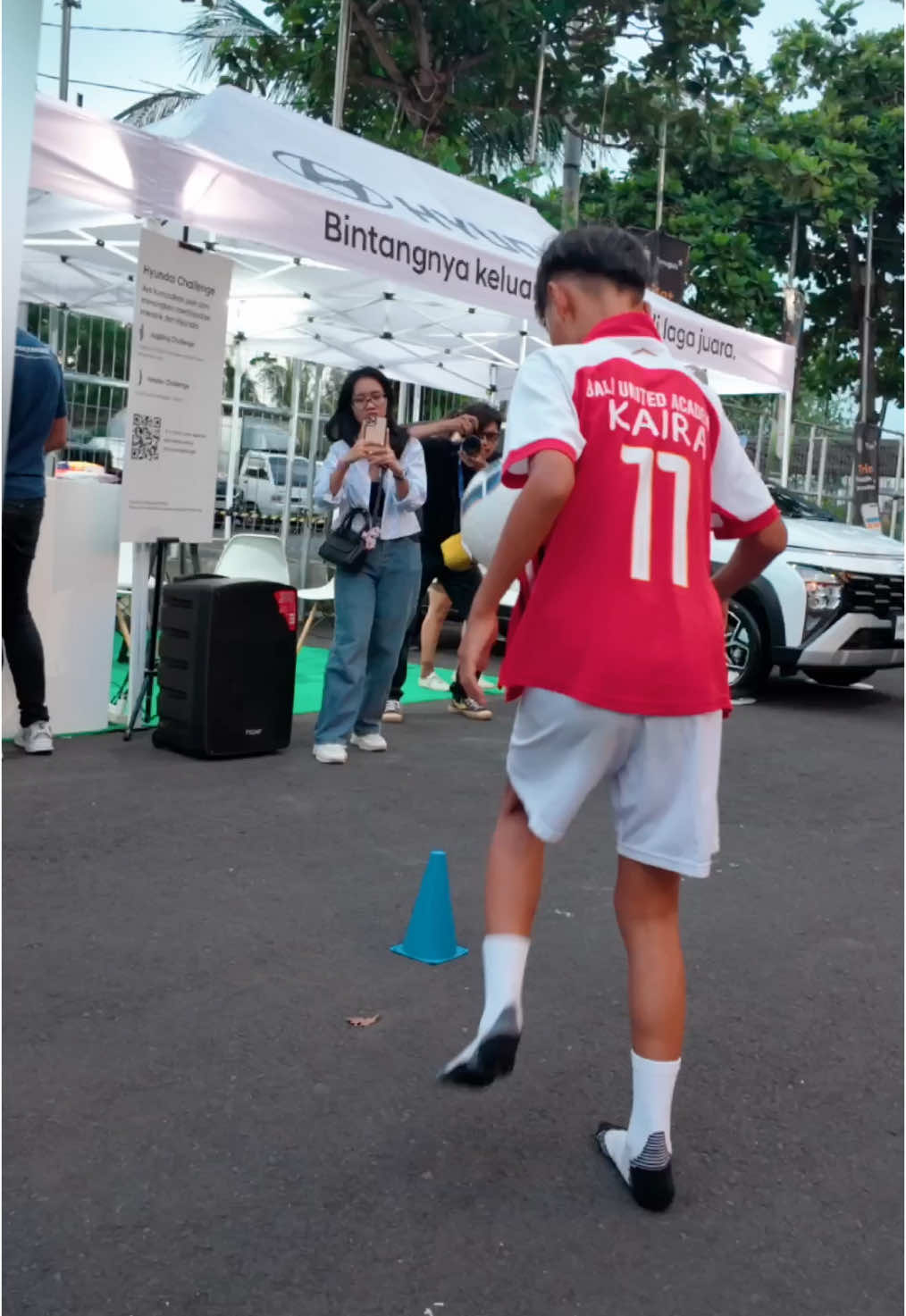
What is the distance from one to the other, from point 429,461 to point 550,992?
16.2ft

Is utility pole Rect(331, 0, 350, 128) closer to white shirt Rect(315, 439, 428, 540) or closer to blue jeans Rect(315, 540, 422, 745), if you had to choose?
white shirt Rect(315, 439, 428, 540)

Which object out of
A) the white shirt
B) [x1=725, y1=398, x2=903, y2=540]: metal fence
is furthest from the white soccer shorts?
[x1=725, y1=398, x2=903, y2=540]: metal fence

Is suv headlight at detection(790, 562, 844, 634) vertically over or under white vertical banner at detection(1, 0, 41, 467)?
under

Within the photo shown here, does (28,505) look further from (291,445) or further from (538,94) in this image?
(538,94)

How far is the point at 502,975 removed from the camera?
265 cm

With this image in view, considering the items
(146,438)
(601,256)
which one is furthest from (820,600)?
(601,256)

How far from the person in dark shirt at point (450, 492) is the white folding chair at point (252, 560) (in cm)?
112

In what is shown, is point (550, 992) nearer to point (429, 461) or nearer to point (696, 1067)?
point (696, 1067)

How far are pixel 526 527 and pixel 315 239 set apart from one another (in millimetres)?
4745

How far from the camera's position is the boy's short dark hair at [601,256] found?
267 cm

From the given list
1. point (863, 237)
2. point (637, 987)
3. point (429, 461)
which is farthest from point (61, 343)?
point (863, 237)

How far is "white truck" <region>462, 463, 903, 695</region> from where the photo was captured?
29.8 ft

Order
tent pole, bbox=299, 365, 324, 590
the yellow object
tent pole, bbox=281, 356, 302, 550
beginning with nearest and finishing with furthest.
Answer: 1. the yellow object
2. tent pole, bbox=281, 356, 302, 550
3. tent pole, bbox=299, 365, 324, 590

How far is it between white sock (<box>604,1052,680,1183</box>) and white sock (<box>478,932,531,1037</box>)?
274mm
